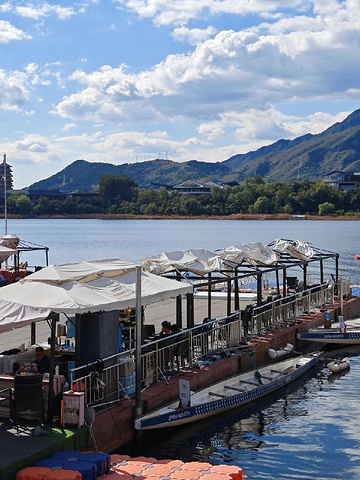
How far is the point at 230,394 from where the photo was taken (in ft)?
58.6

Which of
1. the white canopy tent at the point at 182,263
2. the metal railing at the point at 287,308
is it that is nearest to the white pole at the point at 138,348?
the white canopy tent at the point at 182,263

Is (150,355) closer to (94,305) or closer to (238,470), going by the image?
(94,305)

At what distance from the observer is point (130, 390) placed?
15.2 metres

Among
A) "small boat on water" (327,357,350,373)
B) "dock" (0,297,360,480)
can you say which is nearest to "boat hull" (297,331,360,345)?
"small boat on water" (327,357,350,373)

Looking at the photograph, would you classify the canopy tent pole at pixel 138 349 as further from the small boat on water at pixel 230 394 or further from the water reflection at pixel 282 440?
the water reflection at pixel 282 440

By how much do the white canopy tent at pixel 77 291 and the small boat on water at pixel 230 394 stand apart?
2.57 metres

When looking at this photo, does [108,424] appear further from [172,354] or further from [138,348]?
[172,354]

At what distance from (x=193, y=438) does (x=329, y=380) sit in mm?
8062

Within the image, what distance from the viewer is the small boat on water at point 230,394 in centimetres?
1503

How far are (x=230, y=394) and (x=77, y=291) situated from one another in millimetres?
5806

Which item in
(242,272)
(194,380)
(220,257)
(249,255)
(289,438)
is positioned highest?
(220,257)

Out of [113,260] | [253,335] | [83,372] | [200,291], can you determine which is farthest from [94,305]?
[200,291]

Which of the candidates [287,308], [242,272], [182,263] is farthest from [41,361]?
[287,308]

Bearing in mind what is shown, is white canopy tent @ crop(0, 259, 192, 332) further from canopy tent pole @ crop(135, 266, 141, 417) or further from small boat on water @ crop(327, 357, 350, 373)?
small boat on water @ crop(327, 357, 350, 373)
